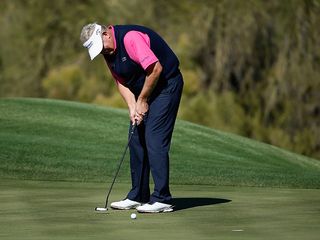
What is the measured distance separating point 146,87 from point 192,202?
1.45m

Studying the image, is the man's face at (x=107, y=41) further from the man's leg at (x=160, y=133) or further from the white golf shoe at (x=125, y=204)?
the white golf shoe at (x=125, y=204)

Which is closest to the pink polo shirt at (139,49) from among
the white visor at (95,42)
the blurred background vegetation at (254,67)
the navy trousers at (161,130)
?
the white visor at (95,42)

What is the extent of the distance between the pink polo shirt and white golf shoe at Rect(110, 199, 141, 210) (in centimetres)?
121

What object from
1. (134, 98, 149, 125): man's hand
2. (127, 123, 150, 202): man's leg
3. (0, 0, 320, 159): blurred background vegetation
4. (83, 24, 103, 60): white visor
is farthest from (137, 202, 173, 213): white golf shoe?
(0, 0, 320, 159): blurred background vegetation

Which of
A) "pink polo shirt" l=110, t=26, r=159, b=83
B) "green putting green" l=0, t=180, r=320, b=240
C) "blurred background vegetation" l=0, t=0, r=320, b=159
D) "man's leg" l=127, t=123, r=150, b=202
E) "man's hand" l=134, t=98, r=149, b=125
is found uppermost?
"blurred background vegetation" l=0, t=0, r=320, b=159

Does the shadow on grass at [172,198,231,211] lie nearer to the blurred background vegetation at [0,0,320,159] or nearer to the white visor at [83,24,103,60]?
the white visor at [83,24,103,60]

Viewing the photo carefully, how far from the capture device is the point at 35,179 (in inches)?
472

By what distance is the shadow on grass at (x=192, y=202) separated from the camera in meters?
8.96

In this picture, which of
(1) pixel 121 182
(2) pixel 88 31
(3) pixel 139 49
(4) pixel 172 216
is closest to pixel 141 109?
(3) pixel 139 49

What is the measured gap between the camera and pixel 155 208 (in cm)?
845

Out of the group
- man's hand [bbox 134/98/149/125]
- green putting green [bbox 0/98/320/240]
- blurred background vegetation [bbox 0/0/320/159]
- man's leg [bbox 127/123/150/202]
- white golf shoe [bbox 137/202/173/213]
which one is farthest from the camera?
blurred background vegetation [bbox 0/0/320/159]

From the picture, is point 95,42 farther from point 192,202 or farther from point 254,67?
point 254,67

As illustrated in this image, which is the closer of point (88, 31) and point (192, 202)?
point (88, 31)

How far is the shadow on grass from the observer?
29.4 ft
